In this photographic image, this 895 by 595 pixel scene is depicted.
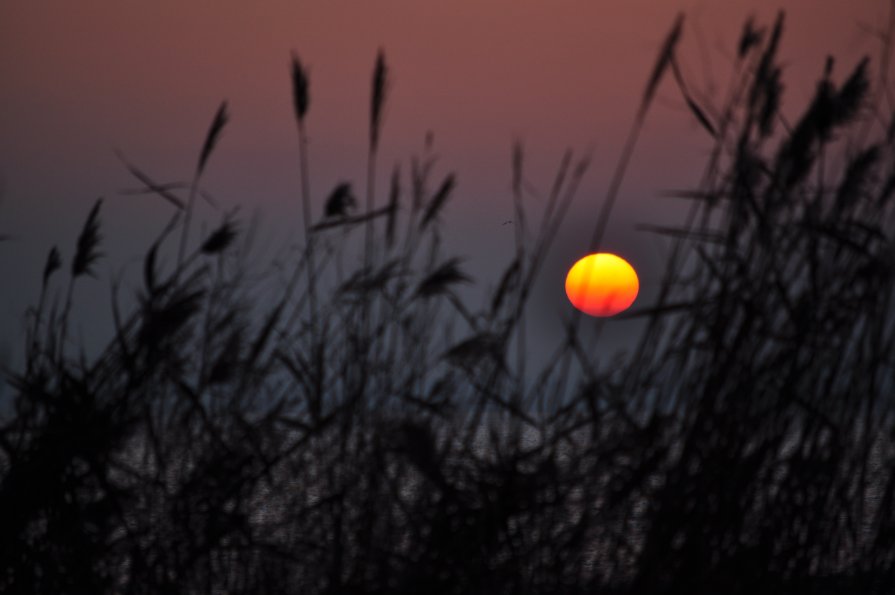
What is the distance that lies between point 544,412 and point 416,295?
311 mm

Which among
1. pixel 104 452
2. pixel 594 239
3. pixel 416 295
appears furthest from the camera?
pixel 416 295

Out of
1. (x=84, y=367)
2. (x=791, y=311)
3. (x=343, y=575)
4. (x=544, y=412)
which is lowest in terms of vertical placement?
(x=343, y=575)

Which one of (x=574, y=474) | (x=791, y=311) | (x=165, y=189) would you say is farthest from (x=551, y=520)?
(x=165, y=189)

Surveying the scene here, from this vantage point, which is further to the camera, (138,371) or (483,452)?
(483,452)

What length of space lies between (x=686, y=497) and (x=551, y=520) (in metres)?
0.21

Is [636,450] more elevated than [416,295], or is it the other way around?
[416,295]

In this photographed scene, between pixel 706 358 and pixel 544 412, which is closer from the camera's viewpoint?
pixel 706 358

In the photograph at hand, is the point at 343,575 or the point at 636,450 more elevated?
the point at 636,450

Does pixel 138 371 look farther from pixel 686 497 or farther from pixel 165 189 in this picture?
pixel 686 497

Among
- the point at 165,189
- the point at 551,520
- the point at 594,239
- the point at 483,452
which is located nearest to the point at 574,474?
the point at 551,520

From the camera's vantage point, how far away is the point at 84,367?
174 centimetres

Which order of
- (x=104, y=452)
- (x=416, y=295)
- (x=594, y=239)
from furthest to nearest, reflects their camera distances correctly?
(x=416, y=295) < (x=104, y=452) < (x=594, y=239)

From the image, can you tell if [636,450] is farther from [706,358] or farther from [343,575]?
[343,575]

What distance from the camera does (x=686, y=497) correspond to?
163cm
